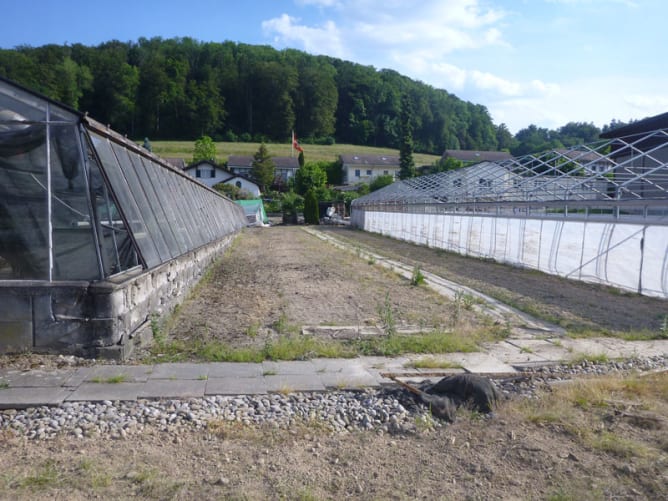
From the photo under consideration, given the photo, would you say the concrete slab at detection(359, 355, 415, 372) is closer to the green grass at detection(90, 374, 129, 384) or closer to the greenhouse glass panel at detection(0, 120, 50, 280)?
the green grass at detection(90, 374, 129, 384)

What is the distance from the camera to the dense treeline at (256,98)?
78.8m

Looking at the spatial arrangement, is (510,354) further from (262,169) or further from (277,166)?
(277,166)

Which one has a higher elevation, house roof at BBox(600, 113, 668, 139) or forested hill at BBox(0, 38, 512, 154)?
forested hill at BBox(0, 38, 512, 154)

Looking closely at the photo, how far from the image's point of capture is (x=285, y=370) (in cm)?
590

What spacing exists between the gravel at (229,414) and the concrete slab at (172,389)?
114mm

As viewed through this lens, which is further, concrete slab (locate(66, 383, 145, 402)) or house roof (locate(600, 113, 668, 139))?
house roof (locate(600, 113, 668, 139))

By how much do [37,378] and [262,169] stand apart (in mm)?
71844

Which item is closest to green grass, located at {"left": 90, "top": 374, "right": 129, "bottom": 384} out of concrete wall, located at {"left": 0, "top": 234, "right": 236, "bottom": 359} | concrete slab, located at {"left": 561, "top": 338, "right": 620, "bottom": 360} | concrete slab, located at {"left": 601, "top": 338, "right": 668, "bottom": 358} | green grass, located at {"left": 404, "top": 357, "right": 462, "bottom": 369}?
concrete wall, located at {"left": 0, "top": 234, "right": 236, "bottom": 359}

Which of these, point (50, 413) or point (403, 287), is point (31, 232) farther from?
point (403, 287)

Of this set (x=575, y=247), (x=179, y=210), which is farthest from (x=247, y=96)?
(x=179, y=210)

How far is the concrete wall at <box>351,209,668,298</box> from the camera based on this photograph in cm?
1241

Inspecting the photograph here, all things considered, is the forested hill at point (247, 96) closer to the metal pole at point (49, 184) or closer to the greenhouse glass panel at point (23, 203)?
the greenhouse glass panel at point (23, 203)

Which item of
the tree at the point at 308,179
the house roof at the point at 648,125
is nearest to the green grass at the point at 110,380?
the house roof at the point at 648,125

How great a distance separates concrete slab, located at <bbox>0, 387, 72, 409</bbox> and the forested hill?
70.9 meters
